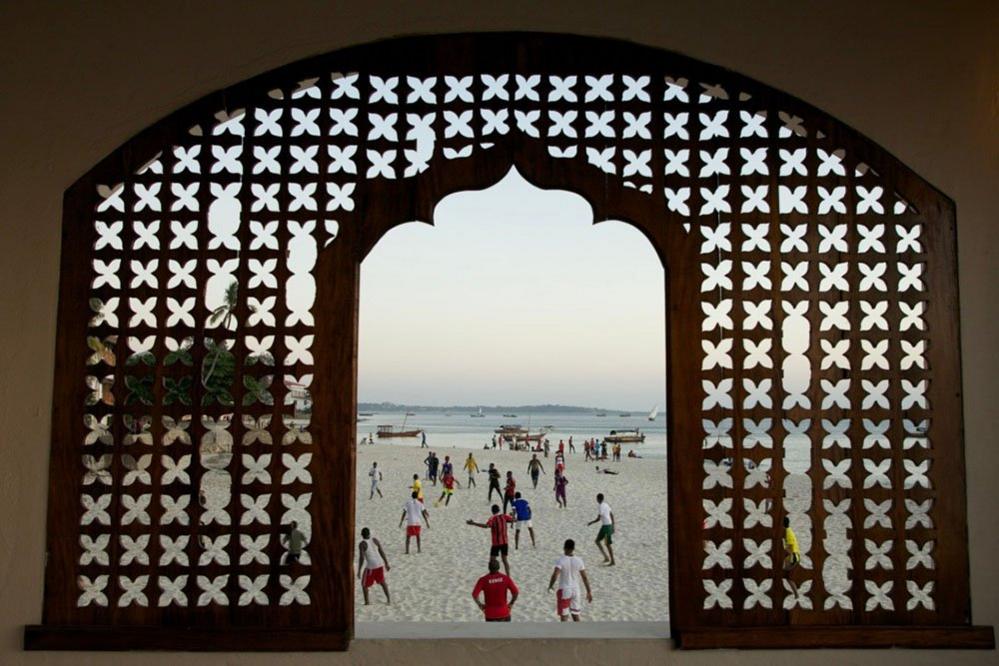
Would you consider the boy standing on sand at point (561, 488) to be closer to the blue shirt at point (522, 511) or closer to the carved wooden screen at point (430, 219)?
the blue shirt at point (522, 511)

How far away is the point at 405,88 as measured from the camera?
125 inches

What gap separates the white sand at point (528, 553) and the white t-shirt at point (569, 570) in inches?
46.2

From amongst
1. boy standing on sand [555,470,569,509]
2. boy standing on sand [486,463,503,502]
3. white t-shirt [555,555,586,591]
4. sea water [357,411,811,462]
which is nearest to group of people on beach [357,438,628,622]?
white t-shirt [555,555,586,591]

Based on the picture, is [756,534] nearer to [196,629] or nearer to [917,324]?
[917,324]

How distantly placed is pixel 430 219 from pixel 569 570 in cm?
391

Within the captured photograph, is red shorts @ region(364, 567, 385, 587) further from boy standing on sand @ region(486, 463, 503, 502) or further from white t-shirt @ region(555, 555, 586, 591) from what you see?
boy standing on sand @ region(486, 463, 503, 502)

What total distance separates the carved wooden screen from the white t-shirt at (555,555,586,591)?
3.27 metres

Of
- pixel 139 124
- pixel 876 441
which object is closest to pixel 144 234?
pixel 139 124

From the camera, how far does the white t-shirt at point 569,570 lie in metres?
6.16

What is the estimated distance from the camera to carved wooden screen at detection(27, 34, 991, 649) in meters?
2.93

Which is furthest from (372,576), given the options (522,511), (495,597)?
(522,511)

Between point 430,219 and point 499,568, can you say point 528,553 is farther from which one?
point 430,219

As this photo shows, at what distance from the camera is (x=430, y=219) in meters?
3.10

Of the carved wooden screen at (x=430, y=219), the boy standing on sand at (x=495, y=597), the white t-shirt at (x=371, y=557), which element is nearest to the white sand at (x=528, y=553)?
the white t-shirt at (x=371, y=557)
